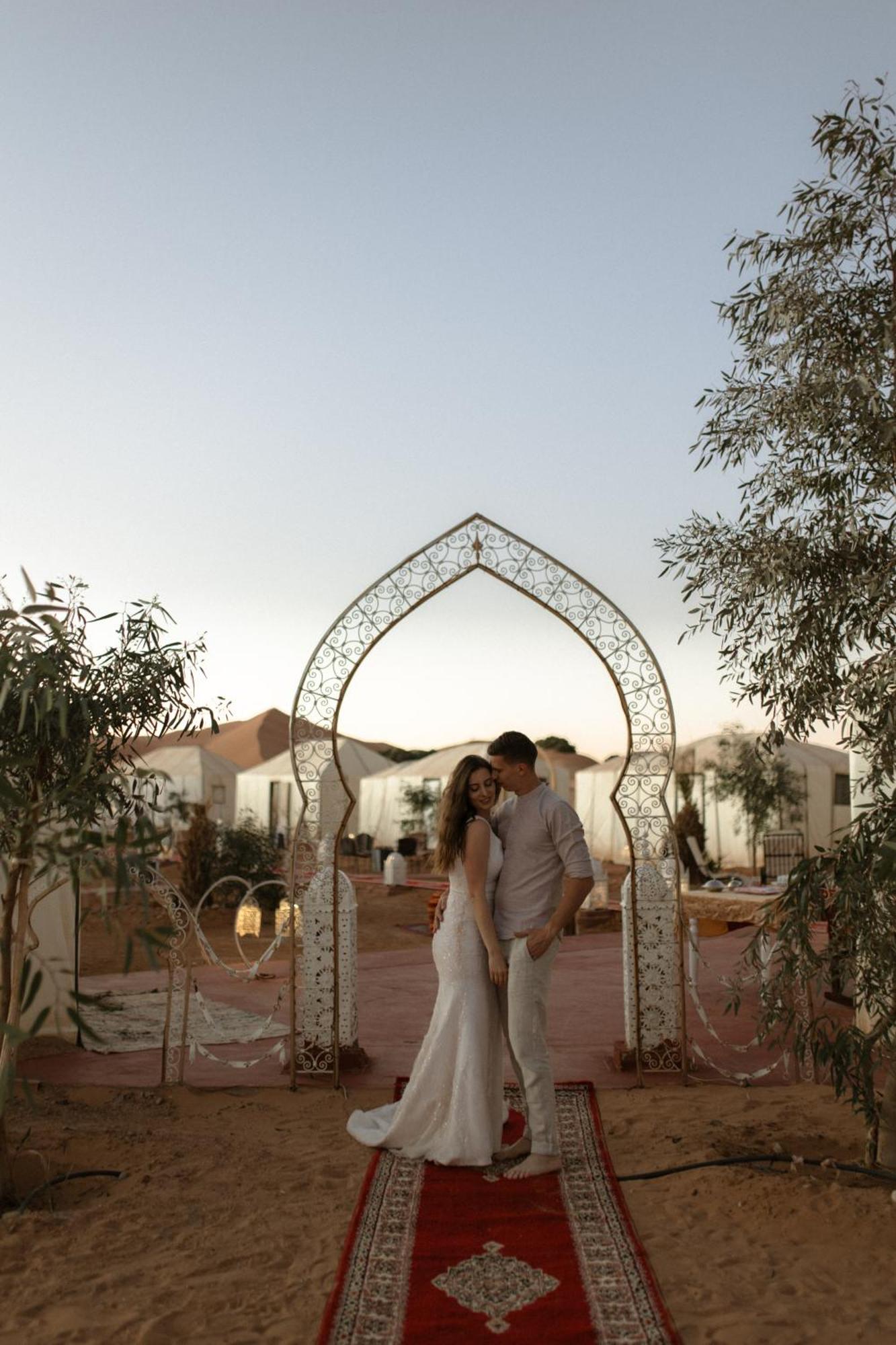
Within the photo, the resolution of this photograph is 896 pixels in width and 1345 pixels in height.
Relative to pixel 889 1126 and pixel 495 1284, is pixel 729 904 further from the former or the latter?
pixel 495 1284

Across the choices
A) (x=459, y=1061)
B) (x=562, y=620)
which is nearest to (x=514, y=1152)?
(x=459, y=1061)

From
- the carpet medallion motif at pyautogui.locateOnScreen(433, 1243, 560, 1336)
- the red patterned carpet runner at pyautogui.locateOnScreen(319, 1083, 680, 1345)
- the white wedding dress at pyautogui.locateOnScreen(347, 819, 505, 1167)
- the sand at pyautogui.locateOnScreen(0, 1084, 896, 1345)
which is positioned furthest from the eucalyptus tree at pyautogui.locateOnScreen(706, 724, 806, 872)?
the carpet medallion motif at pyautogui.locateOnScreen(433, 1243, 560, 1336)

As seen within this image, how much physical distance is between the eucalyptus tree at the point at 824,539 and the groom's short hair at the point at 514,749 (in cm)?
77

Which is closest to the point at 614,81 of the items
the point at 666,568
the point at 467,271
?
the point at 467,271

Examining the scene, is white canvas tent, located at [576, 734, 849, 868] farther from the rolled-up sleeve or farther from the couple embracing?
the rolled-up sleeve

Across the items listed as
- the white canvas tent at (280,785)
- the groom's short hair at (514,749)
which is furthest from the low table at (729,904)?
the white canvas tent at (280,785)

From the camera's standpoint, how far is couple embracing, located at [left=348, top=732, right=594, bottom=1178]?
3596 mm

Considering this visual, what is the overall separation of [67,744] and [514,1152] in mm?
2147

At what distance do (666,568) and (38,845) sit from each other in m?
2.38

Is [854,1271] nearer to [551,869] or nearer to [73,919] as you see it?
[551,869]

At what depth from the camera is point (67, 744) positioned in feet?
11.2

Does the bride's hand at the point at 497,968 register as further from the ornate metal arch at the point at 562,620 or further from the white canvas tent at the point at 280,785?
the white canvas tent at the point at 280,785

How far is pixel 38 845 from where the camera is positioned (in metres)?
2.76

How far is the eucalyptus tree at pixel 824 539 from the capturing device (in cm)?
327
